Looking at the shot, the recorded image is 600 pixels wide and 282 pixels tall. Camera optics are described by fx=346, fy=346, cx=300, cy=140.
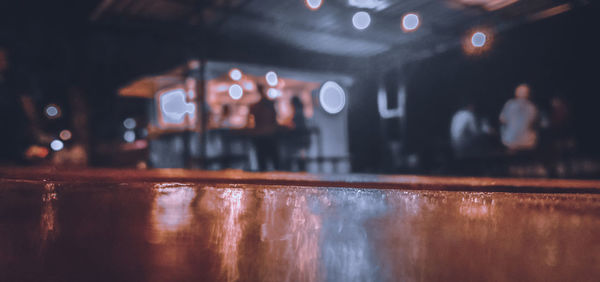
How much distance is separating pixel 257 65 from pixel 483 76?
448cm

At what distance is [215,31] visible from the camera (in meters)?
6.05

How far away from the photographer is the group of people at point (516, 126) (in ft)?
14.9

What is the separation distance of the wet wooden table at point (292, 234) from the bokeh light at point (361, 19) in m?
4.90

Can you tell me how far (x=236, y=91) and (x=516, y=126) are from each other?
5193mm

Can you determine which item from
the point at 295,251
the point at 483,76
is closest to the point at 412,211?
the point at 295,251

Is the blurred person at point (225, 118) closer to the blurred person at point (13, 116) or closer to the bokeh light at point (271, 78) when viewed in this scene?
the bokeh light at point (271, 78)

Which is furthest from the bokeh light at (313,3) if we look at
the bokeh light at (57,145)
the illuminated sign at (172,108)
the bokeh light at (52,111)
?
the bokeh light at (52,111)

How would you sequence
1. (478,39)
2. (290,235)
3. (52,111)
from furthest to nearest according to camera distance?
(52,111), (478,39), (290,235)

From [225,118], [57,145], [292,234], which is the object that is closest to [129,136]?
[57,145]

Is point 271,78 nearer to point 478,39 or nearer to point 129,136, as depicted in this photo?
point 129,136

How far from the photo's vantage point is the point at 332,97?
28.7 feet

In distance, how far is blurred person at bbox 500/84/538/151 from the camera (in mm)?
4520

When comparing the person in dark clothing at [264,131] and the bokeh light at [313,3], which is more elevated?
the bokeh light at [313,3]

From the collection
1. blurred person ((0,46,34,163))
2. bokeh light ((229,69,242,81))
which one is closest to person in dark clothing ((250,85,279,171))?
bokeh light ((229,69,242,81))
